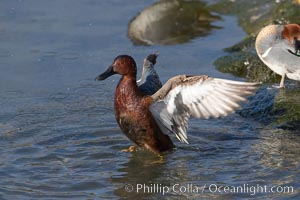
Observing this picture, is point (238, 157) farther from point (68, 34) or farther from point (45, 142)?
point (68, 34)

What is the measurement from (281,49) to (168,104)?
8.23 feet

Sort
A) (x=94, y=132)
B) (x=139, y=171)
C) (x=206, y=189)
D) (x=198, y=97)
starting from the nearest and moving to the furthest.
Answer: (x=206, y=189) < (x=198, y=97) < (x=139, y=171) < (x=94, y=132)

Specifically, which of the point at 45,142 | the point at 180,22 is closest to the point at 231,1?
the point at 180,22

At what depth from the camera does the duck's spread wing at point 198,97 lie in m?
6.13

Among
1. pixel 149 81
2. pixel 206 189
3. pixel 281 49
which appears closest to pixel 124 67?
pixel 149 81

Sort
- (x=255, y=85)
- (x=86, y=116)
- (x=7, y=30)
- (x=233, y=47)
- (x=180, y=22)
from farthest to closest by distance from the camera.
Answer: (x=180, y=22) → (x=7, y=30) → (x=233, y=47) → (x=86, y=116) → (x=255, y=85)

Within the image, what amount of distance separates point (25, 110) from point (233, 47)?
2866 millimetres

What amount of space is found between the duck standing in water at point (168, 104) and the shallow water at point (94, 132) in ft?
0.83

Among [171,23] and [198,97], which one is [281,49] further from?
[171,23]

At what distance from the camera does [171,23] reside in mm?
11188

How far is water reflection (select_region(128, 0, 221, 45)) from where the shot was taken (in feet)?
34.4

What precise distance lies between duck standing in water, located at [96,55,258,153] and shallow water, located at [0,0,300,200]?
254mm

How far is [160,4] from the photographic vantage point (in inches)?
458

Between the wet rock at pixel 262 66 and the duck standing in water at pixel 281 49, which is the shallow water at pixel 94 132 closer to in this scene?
the wet rock at pixel 262 66
